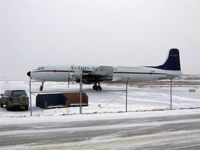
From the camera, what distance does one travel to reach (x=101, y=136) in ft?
38.0

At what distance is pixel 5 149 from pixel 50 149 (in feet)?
3.84

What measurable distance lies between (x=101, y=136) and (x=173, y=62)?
152 ft

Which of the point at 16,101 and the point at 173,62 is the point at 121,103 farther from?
the point at 173,62

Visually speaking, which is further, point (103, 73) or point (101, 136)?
point (103, 73)

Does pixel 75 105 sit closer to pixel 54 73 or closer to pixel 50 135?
pixel 50 135

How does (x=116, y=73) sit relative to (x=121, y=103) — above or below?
above

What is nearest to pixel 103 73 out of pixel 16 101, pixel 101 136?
pixel 16 101

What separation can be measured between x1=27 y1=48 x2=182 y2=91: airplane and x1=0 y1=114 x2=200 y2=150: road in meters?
27.0

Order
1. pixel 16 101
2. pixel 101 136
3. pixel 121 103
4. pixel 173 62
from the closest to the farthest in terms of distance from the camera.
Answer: pixel 101 136, pixel 16 101, pixel 121 103, pixel 173 62

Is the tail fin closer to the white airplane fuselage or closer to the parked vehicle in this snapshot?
the white airplane fuselage

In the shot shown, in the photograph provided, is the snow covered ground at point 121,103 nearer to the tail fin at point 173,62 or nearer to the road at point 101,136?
the road at point 101,136

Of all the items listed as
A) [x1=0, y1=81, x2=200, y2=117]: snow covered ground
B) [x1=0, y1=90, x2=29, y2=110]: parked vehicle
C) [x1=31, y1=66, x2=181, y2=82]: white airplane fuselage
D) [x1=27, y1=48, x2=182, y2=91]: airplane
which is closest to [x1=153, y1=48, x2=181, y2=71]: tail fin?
[x1=27, y1=48, x2=182, y2=91]: airplane

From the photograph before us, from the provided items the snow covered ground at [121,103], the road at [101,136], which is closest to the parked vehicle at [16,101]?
the snow covered ground at [121,103]

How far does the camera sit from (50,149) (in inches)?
365
